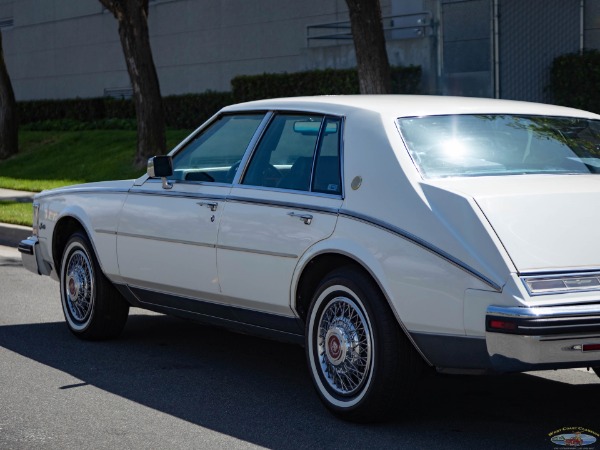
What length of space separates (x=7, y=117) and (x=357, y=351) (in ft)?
73.2

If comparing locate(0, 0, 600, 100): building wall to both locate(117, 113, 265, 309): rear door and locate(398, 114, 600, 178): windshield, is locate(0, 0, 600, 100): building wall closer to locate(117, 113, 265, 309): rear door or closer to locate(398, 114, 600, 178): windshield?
locate(117, 113, 265, 309): rear door

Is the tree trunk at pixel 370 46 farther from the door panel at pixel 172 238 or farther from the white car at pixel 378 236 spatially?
the door panel at pixel 172 238

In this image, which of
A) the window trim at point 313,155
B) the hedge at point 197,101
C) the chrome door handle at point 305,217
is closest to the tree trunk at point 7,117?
the hedge at point 197,101

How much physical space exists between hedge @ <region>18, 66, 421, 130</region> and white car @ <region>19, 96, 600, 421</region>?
48.7 feet

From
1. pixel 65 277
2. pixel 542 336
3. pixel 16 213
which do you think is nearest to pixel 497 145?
pixel 542 336

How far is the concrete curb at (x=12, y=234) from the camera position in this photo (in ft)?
49.0

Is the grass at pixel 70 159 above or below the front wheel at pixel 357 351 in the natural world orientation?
below

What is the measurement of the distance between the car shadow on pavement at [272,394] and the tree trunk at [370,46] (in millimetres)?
8026

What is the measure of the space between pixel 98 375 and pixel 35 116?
29.0 metres

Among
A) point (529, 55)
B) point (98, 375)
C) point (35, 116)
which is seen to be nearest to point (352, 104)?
point (98, 375)

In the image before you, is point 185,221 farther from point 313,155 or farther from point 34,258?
point 34,258

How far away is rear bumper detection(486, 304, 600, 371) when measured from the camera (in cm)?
527

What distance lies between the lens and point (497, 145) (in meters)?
6.44

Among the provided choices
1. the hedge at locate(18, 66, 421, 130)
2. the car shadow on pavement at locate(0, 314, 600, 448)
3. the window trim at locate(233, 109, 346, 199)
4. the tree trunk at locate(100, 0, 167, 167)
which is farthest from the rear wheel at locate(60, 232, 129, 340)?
the hedge at locate(18, 66, 421, 130)
